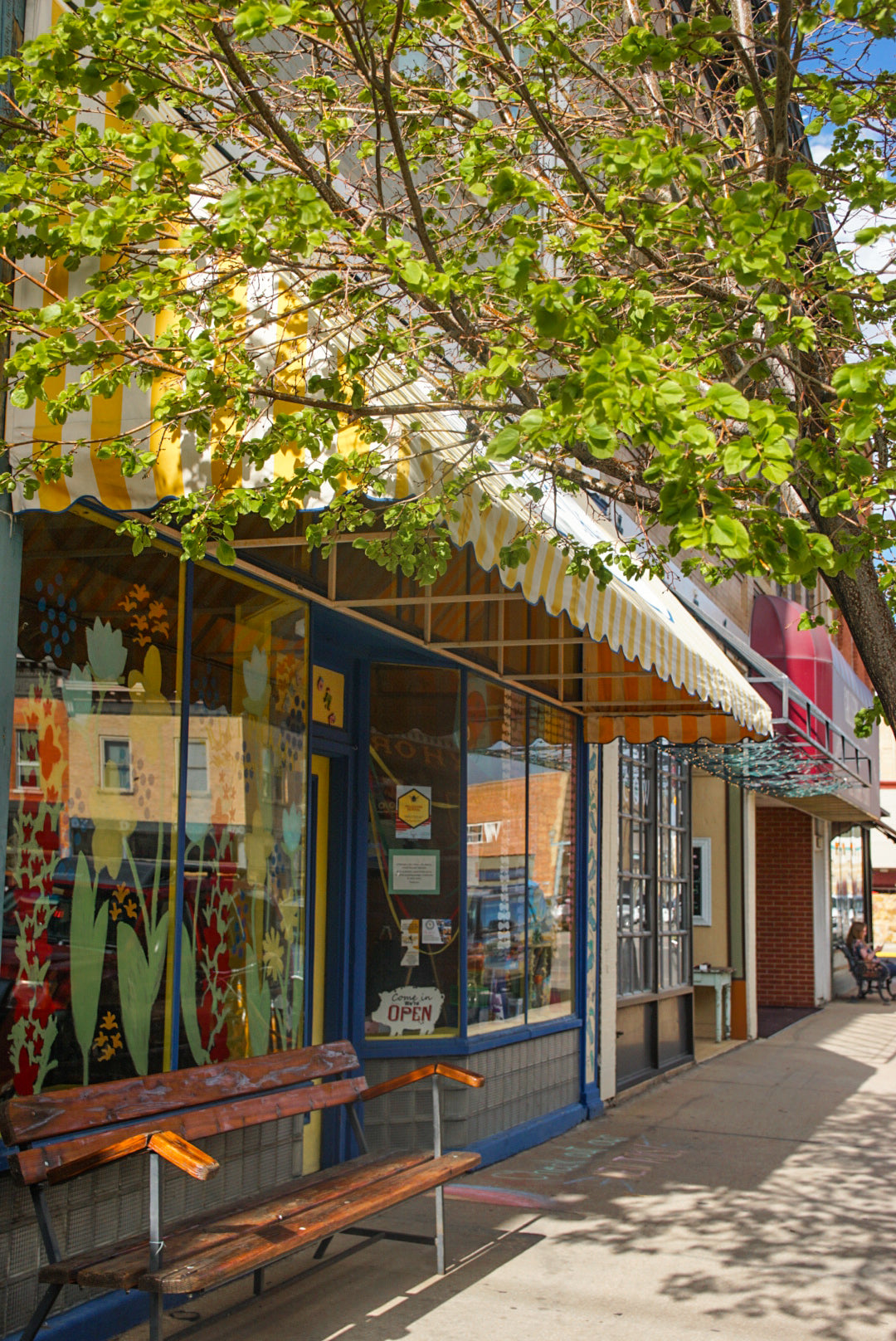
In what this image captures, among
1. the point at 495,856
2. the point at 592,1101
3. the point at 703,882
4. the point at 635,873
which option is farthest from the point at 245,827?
the point at 703,882

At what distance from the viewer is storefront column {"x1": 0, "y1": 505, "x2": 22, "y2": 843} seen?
4453 mm

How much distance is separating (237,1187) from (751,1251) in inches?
104

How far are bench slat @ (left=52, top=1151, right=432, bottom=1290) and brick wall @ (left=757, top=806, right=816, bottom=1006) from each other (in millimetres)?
16177

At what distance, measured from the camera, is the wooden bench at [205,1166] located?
4051mm

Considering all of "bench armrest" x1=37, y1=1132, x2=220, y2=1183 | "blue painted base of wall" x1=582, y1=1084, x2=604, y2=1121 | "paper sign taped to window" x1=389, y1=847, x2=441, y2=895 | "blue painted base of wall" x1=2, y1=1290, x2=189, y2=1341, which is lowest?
"blue painted base of wall" x1=582, y1=1084, x2=604, y2=1121

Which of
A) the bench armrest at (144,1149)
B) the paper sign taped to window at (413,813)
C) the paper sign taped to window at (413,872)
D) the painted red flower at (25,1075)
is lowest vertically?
the bench armrest at (144,1149)

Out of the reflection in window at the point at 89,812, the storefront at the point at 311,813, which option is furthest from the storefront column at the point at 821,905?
the reflection in window at the point at 89,812

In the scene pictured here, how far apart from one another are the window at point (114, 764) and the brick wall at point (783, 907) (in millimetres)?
17232

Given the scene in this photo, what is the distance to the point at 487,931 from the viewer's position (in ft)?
28.2

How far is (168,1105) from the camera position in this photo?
4965 mm

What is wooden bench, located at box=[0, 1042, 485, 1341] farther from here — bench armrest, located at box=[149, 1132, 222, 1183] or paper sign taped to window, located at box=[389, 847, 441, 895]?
paper sign taped to window, located at box=[389, 847, 441, 895]

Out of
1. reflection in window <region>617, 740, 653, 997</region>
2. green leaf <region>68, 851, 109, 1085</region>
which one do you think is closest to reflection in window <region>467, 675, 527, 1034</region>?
reflection in window <region>617, 740, 653, 997</region>

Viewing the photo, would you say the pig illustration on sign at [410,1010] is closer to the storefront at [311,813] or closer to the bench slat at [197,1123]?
the storefront at [311,813]

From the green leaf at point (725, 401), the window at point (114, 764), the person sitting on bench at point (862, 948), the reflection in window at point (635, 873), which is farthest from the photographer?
the person sitting on bench at point (862, 948)
